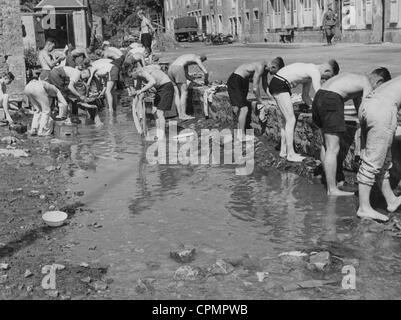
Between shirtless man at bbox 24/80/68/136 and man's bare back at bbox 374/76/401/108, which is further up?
man's bare back at bbox 374/76/401/108

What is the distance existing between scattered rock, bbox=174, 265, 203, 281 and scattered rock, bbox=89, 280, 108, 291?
0.58 metres

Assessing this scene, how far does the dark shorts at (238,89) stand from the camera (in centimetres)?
1012

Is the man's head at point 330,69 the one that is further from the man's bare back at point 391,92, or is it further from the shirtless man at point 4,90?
the shirtless man at point 4,90

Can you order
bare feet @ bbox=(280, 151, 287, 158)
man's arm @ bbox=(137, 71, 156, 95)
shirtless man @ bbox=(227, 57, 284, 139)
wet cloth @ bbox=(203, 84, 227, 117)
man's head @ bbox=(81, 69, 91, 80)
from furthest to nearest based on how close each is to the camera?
man's head @ bbox=(81, 69, 91, 80) < wet cloth @ bbox=(203, 84, 227, 117) < man's arm @ bbox=(137, 71, 156, 95) < shirtless man @ bbox=(227, 57, 284, 139) < bare feet @ bbox=(280, 151, 287, 158)

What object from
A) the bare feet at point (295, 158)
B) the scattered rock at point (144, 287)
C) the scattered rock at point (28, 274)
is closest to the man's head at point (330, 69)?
the bare feet at point (295, 158)

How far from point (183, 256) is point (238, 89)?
17.5 feet

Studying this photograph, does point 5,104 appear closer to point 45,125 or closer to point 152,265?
point 45,125

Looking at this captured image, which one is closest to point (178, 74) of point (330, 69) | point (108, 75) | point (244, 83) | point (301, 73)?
point (108, 75)

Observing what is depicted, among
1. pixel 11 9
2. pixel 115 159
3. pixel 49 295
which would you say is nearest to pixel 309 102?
pixel 115 159

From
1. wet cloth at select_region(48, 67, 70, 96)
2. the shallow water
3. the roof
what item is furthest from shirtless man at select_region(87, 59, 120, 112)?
the roof

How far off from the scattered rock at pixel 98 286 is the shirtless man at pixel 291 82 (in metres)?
4.18

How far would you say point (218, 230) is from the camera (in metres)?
6.15

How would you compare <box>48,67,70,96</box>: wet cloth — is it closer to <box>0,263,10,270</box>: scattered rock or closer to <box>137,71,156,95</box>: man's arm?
<box>137,71,156,95</box>: man's arm

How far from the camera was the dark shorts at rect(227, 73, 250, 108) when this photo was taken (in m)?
10.1
